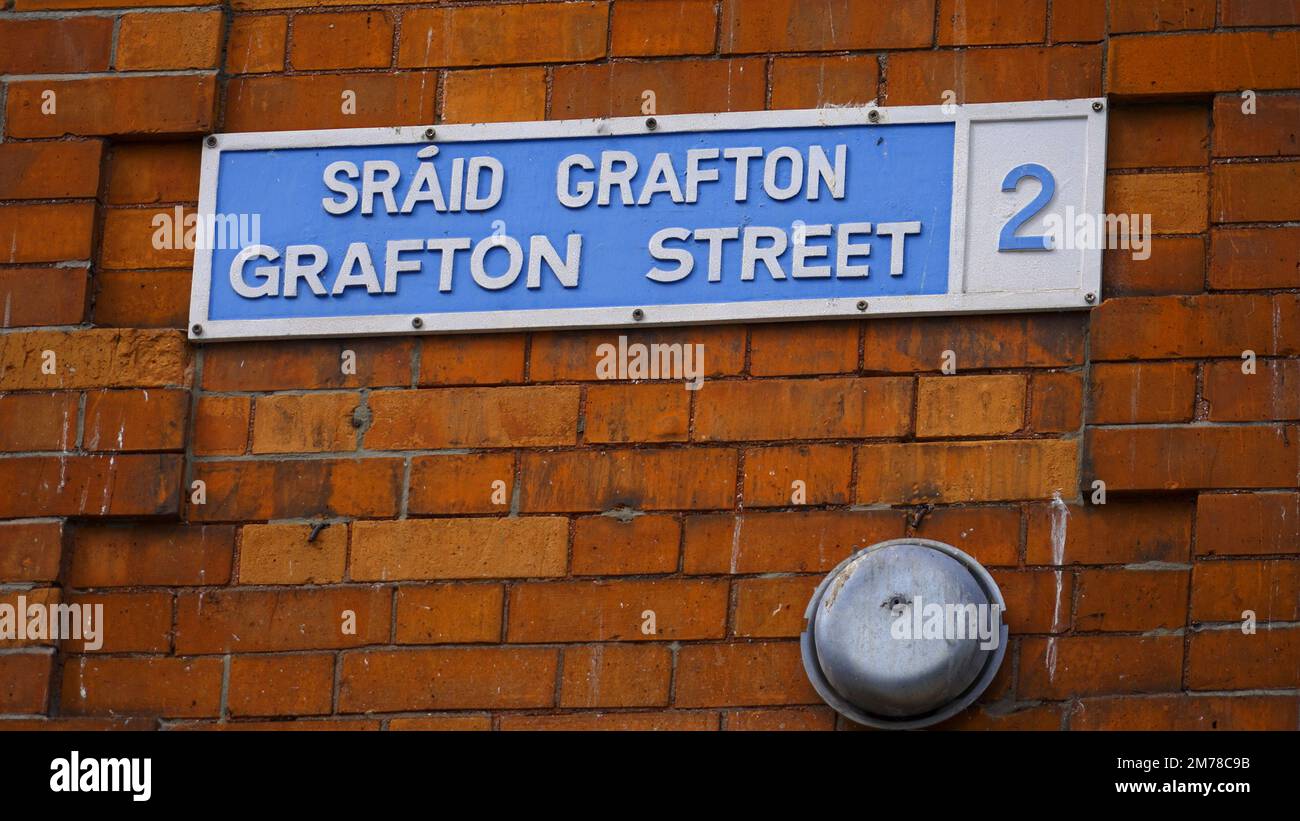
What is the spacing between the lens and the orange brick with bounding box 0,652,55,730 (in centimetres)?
397

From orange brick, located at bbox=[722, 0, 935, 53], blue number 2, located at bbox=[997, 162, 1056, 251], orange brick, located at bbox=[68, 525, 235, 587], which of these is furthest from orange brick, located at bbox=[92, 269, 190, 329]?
blue number 2, located at bbox=[997, 162, 1056, 251]

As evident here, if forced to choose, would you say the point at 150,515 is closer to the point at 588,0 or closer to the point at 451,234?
the point at 451,234

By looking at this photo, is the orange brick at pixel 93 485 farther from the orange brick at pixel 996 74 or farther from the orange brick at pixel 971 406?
the orange brick at pixel 996 74

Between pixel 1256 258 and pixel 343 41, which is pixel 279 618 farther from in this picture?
pixel 1256 258

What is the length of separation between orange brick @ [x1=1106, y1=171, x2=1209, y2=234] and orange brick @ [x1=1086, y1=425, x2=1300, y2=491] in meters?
0.39

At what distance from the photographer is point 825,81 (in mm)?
4137

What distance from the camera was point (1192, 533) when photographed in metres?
3.79

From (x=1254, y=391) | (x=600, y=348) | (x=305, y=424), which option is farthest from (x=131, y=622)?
(x=1254, y=391)

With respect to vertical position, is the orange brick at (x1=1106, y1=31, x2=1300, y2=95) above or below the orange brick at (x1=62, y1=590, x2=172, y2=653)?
above

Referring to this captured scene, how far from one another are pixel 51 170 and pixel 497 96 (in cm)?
88

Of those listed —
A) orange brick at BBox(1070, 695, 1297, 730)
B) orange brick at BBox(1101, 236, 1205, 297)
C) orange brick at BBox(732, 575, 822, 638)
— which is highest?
orange brick at BBox(1101, 236, 1205, 297)

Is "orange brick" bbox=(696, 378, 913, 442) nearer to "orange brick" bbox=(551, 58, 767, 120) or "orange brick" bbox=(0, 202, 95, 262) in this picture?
"orange brick" bbox=(551, 58, 767, 120)

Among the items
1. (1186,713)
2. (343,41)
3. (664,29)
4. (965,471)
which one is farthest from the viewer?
(343,41)
